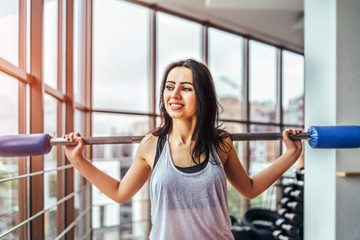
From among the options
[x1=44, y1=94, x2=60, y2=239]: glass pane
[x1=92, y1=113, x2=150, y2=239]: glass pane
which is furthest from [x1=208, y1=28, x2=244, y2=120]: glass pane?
[x1=44, y1=94, x2=60, y2=239]: glass pane

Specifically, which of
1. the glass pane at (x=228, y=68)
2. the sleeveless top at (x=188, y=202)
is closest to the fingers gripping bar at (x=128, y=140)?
the sleeveless top at (x=188, y=202)

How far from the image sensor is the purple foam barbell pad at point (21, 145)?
1.04m

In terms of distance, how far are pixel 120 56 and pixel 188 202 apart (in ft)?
10.8

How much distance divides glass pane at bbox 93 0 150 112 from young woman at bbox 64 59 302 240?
8.80 feet

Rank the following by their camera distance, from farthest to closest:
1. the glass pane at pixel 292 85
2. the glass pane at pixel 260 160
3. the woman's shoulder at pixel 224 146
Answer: the glass pane at pixel 292 85 < the glass pane at pixel 260 160 < the woman's shoulder at pixel 224 146

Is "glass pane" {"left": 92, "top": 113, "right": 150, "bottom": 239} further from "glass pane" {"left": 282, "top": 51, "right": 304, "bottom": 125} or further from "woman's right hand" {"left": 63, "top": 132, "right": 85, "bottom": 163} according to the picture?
"glass pane" {"left": 282, "top": 51, "right": 304, "bottom": 125}

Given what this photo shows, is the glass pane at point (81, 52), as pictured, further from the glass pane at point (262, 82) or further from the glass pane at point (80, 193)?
the glass pane at point (262, 82)

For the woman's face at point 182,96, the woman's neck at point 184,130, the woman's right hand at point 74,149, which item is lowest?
the woman's right hand at point 74,149

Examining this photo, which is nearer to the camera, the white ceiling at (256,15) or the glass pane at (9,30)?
the glass pane at (9,30)

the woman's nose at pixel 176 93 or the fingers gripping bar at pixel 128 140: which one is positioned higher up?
the woman's nose at pixel 176 93

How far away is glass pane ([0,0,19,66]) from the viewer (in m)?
1.46

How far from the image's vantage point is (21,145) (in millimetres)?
1056

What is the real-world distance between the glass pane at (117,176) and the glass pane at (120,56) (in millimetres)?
191

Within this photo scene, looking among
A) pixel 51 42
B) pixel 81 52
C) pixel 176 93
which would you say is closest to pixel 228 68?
pixel 81 52
